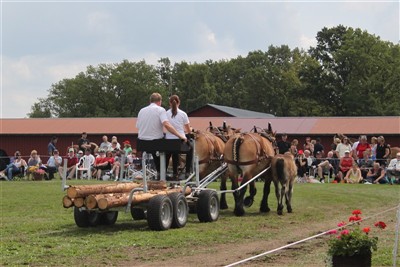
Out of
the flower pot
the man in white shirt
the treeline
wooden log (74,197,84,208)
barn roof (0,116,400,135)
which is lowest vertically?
the flower pot

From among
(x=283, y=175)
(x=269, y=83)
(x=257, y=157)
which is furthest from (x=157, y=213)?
(x=269, y=83)

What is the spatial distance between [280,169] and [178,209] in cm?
375

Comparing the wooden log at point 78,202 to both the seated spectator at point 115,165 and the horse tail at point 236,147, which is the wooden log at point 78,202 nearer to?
the horse tail at point 236,147

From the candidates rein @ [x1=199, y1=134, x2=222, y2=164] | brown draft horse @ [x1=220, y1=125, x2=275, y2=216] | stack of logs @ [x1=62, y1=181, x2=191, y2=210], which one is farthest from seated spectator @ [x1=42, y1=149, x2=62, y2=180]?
stack of logs @ [x1=62, y1=181, x2=191, y2=210]

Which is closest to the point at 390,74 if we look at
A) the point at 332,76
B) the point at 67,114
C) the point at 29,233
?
the point at 332,76

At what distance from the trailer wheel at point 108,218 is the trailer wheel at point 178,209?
132 cm

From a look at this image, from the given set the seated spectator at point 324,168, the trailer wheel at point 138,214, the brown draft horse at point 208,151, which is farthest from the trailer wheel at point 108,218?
the seated spectator at point 324,168

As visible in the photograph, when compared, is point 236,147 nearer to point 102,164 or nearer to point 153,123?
point 153,123

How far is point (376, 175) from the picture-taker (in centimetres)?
2742

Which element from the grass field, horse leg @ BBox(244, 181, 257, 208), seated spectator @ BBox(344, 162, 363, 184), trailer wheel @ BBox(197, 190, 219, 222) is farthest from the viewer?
seated spectator @ BBox(344, 162, 363, 184)

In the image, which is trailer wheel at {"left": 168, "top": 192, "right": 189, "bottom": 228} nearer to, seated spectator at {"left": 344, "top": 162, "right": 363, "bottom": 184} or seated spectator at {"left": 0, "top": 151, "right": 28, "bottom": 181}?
seated spectator at {"left": 344, "top": 162, "right": 363, "bottom": 184}

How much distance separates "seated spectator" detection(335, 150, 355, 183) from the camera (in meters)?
27.7

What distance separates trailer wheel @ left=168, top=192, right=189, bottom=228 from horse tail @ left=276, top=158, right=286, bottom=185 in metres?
3.44

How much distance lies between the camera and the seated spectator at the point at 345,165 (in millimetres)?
27734
